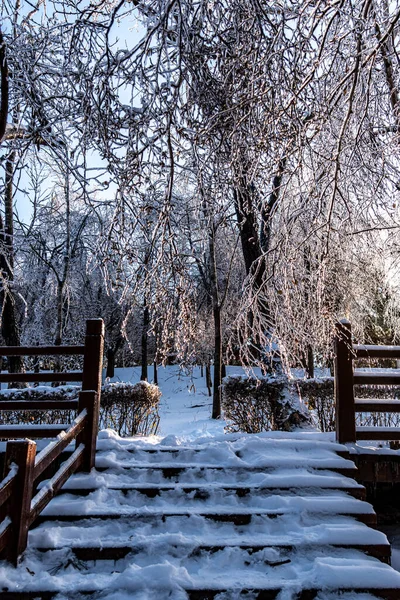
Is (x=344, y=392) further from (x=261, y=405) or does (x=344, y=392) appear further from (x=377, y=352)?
(x=261, y=405)

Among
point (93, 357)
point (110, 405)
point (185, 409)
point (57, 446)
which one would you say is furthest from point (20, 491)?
point (185, 409)

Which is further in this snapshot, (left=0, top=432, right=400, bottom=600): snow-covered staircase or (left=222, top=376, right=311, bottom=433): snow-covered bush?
(left=222, top=376, right=311, bottom=433): snow-covered bush

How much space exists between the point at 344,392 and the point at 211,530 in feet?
6.56

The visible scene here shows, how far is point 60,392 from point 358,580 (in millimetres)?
5450

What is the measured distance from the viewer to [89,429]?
3.89 meters

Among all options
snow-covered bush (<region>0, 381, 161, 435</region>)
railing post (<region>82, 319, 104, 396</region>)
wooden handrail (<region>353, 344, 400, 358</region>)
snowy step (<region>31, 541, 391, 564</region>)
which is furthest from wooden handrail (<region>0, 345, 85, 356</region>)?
wooden handrail (<region>353, 344, 400, 358</region>)

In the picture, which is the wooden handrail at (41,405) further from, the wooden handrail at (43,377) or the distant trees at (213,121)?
the distant trees at (213,121)

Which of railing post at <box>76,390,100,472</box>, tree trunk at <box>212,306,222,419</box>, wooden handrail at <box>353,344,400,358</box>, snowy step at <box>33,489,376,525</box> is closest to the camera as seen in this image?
snowy step at <box>33,489,376,525</box>

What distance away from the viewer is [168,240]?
297cm

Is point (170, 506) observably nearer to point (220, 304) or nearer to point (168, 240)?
point (168, 240)

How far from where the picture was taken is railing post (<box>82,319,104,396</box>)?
412cm

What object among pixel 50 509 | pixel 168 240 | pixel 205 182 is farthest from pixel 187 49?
pixel 50 509

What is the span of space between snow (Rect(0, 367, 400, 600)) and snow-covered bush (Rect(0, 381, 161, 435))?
2.48 meters

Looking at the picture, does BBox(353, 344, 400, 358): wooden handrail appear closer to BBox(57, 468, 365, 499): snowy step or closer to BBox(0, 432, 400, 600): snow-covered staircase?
BBox(0, 432, 400, 600): snow-covered staircase
